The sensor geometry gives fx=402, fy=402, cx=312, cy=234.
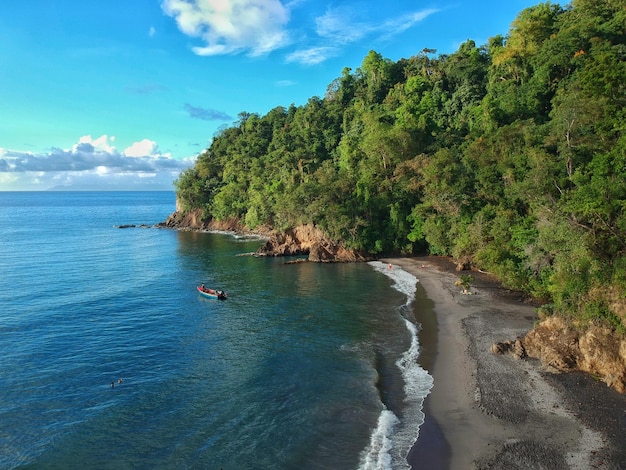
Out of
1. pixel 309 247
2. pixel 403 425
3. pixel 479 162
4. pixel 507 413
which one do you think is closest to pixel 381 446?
pixel 403 425

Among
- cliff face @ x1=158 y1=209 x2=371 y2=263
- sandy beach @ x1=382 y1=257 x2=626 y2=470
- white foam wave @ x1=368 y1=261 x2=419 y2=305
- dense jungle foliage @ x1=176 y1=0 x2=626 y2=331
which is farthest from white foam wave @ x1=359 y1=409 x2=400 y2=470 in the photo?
cliff face @ x1=158 y1=209 x2=371 y2=263

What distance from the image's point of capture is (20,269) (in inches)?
2039

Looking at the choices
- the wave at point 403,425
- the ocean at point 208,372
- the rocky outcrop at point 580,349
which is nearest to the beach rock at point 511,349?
the rocky outcrop at point 580,349

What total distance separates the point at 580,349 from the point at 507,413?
295 inches

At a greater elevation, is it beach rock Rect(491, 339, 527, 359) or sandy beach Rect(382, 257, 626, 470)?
beach rock Rect(491, 339, 527, 359)

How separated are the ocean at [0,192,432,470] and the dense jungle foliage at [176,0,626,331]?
11.6 meters

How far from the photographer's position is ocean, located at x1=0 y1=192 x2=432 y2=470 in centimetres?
1742

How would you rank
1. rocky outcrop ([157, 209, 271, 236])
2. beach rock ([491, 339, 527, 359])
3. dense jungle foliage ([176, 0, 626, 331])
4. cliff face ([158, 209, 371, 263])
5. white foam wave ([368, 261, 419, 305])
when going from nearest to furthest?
beach rock ([491, 339, 527, 359]) < dense jungle foliage ([176, 0, 626, 331]) < white foam wave ([368, 261, 419, 305]) < cliff face ([158, 209, 371, 263]) < rocky outcrop ([157, 209, 271, 236])

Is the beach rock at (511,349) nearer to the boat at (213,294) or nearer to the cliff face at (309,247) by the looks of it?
the boat at (213,294)

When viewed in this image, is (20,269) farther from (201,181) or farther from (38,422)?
(201,181)

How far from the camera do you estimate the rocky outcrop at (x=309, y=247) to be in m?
60.1

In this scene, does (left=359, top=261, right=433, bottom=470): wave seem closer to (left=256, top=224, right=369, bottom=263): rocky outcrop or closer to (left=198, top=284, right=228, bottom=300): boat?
(left=198, top=284, right=228, bottom=300): boat

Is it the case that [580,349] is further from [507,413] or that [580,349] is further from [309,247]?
[309,247]

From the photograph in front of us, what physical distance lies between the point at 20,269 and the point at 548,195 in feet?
200
